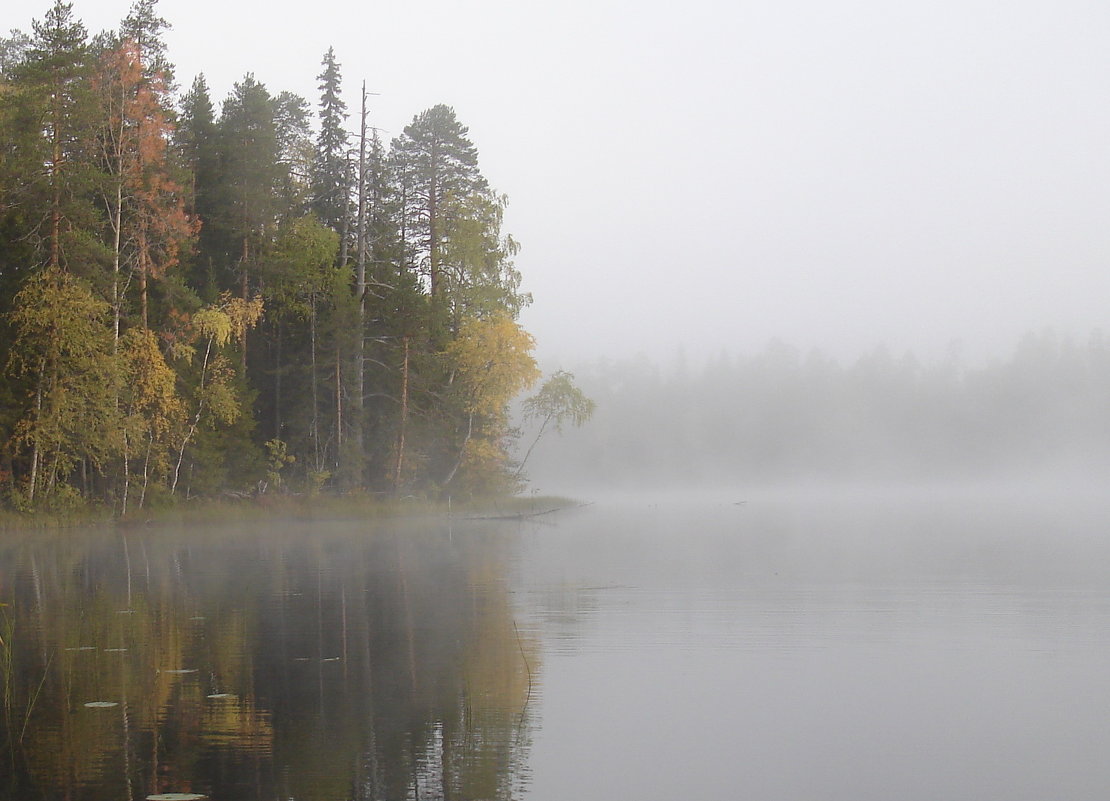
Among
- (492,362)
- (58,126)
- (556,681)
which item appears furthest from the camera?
(492,362)

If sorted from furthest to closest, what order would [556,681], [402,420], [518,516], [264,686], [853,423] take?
[853,423]
[402,420]
[518,516]
[556,681]
[264,686]

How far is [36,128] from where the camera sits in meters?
34.7

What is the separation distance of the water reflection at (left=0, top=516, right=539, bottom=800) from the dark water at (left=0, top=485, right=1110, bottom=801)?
40mm

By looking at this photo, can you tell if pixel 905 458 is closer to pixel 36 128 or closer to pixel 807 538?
pixel 807 538

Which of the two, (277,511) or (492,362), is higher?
(492,362)

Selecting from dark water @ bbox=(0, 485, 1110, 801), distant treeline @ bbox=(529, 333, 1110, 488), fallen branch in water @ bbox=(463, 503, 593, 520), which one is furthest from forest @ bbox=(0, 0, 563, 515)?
distant treeline @ bbox=(529, 333, 1110, 488)

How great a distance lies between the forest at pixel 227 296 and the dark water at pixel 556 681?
13.2 m

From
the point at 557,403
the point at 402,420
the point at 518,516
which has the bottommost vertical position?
the point at 518,516

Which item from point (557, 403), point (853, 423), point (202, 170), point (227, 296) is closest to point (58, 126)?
point (227, 296)

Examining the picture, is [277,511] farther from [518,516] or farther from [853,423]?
[853,423]

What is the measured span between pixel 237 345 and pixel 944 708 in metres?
41.2

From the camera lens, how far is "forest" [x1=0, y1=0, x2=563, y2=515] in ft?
115

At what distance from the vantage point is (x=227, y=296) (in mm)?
43188

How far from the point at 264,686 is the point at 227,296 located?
113 feet
